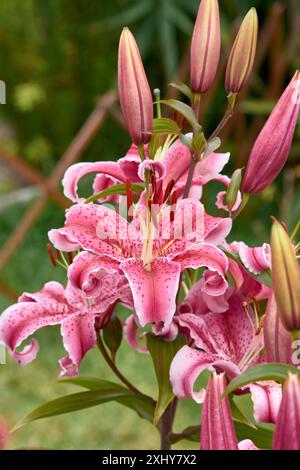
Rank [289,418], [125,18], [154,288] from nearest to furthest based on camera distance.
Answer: [289,418] → [154,288] → [125,18]

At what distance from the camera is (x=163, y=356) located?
0.58m

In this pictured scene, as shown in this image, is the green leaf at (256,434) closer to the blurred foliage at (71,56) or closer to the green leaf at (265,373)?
the green leaf at (265,373)

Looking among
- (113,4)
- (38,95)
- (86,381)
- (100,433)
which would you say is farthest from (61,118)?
(86,381)

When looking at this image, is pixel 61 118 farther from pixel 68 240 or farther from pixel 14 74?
→ pixel 68 240

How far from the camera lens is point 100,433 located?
1.64 m

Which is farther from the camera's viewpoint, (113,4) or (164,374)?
(113,4)

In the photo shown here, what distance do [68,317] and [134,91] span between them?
16cm

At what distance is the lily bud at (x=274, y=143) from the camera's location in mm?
525

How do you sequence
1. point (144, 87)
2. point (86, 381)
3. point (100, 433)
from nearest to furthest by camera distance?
point (144, 87) → point (86, 381) → point (100, 433)

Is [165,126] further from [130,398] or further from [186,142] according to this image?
[130,398]

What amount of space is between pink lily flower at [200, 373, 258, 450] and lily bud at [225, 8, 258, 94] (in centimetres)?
22

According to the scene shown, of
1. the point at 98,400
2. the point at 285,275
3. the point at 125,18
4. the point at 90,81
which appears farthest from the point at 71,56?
the point at 285,275

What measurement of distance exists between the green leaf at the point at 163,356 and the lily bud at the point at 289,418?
6.8 inches
